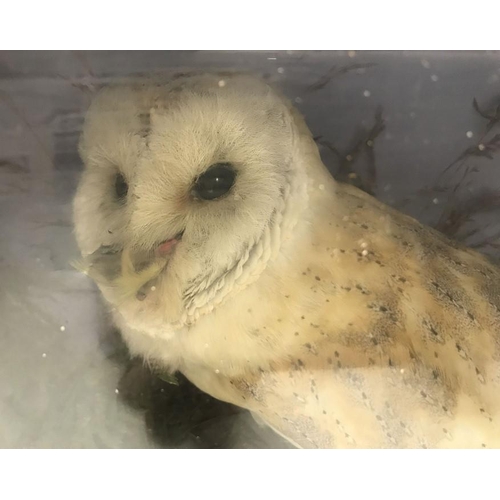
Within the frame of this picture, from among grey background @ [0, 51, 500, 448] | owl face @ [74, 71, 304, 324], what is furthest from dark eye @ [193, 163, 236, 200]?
grey background @ [0, 51, 500, 448]

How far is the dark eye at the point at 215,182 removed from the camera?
636mm

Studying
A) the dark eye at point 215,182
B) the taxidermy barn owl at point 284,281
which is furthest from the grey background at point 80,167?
the dark eye at point 215,182

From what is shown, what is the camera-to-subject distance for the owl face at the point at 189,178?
0.63 m

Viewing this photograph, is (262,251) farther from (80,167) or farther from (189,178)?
(80,167)

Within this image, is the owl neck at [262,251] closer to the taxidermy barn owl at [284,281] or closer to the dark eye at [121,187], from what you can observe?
the taxidermy barn owl at [284,281]

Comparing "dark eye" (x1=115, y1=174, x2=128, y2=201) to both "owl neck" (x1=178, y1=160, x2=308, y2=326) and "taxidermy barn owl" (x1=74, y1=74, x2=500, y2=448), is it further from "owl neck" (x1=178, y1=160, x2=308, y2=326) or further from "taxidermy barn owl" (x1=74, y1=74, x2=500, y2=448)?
"owl neck" (x1=178, y1=160, x2=308, y2=326)

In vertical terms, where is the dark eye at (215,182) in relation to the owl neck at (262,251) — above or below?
above

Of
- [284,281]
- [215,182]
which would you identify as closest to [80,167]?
[215,182]

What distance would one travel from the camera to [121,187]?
0.66 m
